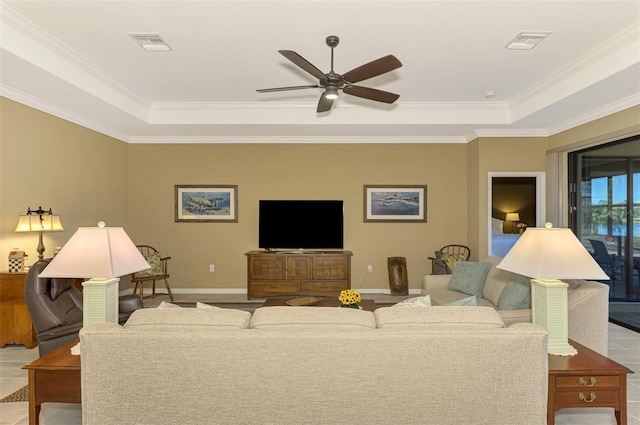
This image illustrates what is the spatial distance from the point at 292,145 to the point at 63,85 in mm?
3475

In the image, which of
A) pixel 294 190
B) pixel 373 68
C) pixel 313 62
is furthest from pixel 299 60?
pixel 294 190

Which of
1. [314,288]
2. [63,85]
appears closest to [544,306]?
[314,288]

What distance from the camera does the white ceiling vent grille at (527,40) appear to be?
3.46m

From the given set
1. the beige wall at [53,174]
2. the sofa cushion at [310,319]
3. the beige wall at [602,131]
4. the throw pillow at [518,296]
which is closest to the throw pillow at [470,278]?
the throw pillow at [518,296]

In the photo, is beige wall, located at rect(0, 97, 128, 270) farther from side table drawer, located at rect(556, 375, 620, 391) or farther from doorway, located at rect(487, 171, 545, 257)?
doorway, located at rect(487, 171, 545, 257)

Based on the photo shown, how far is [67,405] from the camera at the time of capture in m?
2.81

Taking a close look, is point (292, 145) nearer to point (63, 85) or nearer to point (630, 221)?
point (63, 85)

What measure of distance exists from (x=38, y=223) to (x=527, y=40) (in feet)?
17.3

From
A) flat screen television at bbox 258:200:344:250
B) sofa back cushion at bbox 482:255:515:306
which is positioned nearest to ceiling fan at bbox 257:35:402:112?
sofa back cushion at bbox 482:255:515:306

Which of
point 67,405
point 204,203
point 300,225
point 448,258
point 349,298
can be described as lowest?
point 67,405

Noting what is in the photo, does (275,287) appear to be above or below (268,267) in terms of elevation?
below

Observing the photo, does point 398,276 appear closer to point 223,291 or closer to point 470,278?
point 470,278

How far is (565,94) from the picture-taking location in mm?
4441

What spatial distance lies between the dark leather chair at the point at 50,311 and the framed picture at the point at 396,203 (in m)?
4.32
